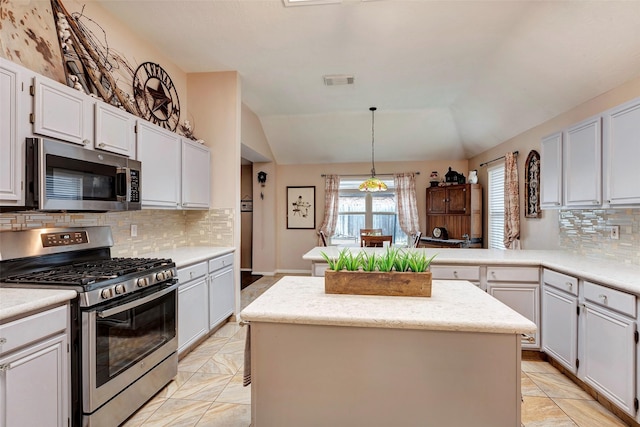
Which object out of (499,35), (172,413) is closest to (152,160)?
(172,413)

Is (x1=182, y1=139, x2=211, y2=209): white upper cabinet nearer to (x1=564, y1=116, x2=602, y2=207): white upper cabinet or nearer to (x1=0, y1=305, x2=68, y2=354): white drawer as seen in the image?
(x1=0, y1=305, x2=68, y2=354): white drawer

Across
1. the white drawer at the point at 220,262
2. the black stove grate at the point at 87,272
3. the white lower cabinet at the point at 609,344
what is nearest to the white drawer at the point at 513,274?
the white lower cabinet at the point at 609,344

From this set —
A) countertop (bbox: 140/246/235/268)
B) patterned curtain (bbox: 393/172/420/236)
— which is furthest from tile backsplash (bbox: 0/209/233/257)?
patterned curtain (bbox: 393/172/420/236)

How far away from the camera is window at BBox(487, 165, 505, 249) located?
4.72m

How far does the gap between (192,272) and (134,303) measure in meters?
0.80

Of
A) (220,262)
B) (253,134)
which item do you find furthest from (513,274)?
(253,134)

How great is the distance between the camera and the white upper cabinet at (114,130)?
2107 millimetres

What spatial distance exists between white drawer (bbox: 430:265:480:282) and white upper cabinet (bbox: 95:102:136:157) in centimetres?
274

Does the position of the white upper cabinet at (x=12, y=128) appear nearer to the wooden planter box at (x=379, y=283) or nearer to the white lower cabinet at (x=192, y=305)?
the white lower cabinet at (x=192, y=305)

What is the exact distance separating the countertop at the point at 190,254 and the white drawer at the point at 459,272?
2108 mm

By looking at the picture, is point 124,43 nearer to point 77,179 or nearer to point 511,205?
point 77,179

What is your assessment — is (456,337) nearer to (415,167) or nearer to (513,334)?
(513,334)

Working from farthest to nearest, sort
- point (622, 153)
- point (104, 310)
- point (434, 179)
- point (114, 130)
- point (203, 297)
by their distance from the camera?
1. point (434, 179)
2. point (203, 297)
3. point (114, 130)
4. point (622, 153)
5. point (104, 310)

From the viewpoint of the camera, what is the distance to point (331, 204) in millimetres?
6426
